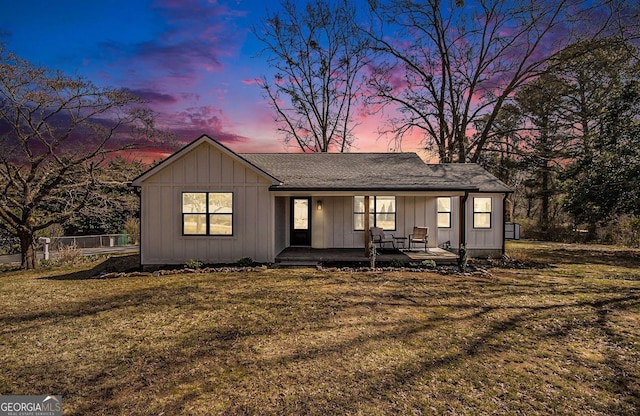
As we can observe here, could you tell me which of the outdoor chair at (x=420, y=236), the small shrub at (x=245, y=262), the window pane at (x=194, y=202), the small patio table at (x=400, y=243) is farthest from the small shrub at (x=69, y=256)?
the outdoor chair at (x=420, y=236)

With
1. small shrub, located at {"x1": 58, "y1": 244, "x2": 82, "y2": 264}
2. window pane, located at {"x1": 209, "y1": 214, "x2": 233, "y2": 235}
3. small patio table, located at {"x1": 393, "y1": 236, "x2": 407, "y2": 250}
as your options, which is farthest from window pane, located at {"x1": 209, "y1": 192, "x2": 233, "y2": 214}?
small shrub, located at {"x1": 58, "y1": 244, "x2": 82, "y2": 264}

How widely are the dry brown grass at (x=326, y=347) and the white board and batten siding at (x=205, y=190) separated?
2390 millimetres

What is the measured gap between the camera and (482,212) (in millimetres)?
13445

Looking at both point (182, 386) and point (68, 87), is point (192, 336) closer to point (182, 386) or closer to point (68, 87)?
point (182, 386)

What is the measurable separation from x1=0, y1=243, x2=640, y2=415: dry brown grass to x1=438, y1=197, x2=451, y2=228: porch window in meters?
5.26

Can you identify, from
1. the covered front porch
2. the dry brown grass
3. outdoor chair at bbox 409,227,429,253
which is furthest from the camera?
outdoor chair at bbox 409,227,429,253

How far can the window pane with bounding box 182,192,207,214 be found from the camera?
10891 millimetres

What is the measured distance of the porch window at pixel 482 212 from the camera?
13430mm

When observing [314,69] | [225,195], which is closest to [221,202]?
[225,195]

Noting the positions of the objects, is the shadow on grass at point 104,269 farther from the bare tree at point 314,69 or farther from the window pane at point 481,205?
the bare tree at point 314,69

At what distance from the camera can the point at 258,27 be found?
24.1 metres

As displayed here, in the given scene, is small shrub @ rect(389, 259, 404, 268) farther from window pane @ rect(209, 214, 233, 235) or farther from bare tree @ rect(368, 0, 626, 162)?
bare tree @ rect(368, 0, 626, 162)

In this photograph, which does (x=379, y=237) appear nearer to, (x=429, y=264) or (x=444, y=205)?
(x=429, y=264)

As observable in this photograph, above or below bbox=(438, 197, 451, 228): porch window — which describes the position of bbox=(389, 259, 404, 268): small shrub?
below
